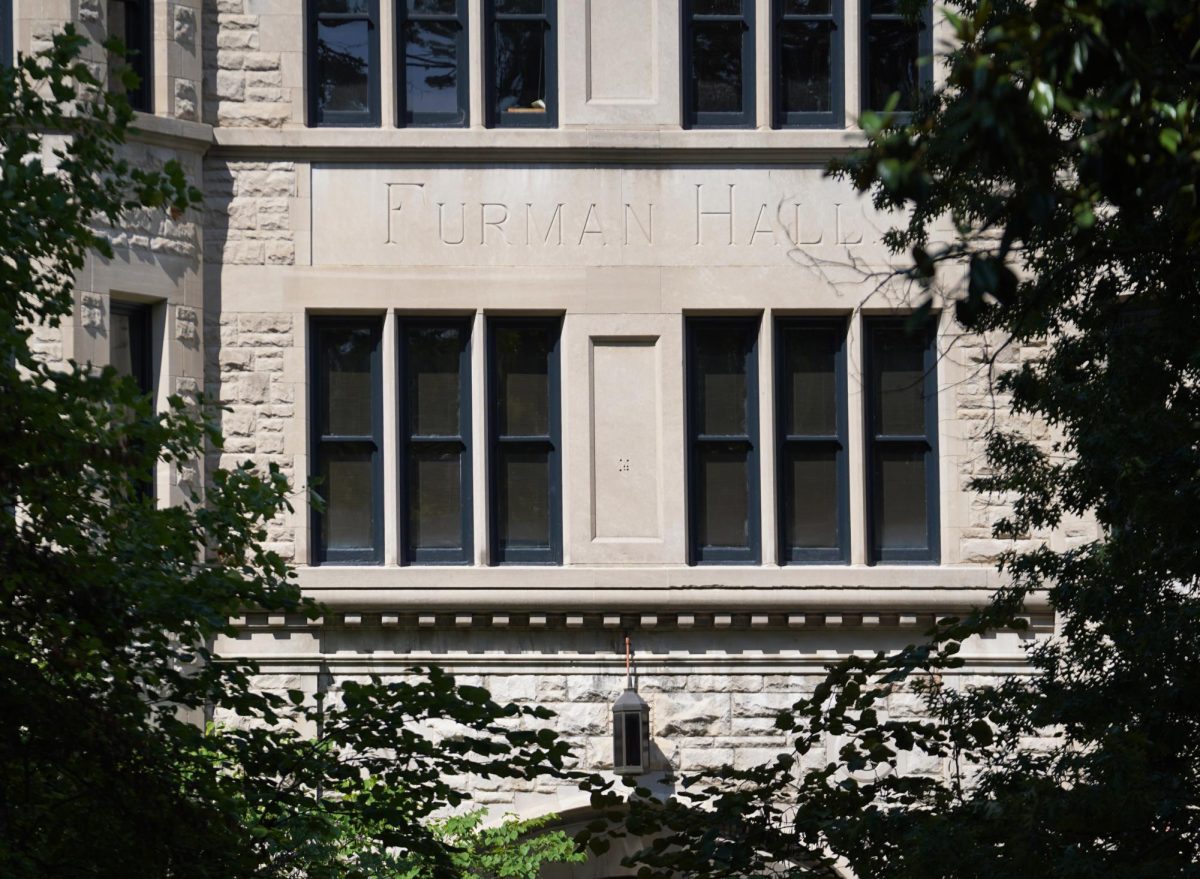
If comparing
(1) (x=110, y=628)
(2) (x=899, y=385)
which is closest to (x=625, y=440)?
(2) (x=899, y=385)

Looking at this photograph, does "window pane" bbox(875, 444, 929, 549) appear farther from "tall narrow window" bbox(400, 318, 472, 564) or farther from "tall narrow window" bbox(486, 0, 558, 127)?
"tall narrow window" bbox(486, 0, 558, 127)

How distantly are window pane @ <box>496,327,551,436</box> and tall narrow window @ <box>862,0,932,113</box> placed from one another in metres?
3.74

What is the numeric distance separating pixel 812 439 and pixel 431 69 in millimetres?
4851

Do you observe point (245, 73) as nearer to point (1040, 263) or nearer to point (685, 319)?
point (685, 319)

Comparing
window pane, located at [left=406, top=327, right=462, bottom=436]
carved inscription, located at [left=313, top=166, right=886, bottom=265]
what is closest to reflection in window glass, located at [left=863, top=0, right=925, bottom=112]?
carved inscription, located at [left=313, top=166, right=886, bottom=265]

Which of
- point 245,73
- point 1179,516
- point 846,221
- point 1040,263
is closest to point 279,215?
point 245,73

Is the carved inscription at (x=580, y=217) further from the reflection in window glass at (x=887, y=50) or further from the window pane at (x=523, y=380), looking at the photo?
the reflection in window glass at (x=887, y=50)

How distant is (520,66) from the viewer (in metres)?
16.5

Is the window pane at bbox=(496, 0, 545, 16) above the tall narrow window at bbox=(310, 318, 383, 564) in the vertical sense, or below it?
above

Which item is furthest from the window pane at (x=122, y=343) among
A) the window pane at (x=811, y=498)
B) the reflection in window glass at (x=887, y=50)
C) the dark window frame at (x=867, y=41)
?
the reflection in window glass at (x=887, y=50)

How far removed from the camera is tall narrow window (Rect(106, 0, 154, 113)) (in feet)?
52.2

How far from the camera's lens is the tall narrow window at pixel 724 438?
16.4 meters

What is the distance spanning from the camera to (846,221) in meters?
16.4

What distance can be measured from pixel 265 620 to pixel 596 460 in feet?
10.7
